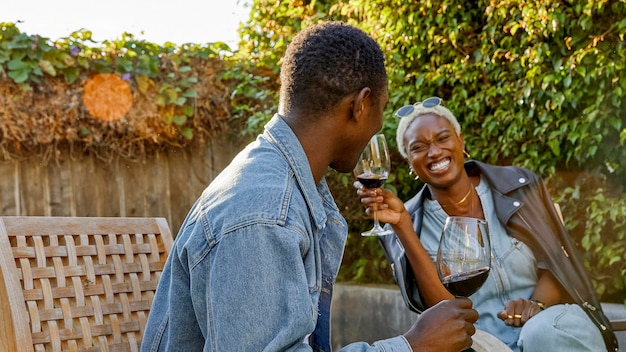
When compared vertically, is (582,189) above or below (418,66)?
below

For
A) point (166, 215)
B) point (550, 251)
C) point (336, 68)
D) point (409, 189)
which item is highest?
point (336, 68)

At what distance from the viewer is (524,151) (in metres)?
4.29

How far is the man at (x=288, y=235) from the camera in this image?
1.35m

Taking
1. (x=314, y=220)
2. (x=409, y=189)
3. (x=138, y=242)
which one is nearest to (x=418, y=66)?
(x=409, y=189)

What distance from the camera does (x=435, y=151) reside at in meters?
3.14

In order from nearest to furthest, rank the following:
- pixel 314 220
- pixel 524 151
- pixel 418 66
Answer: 1. pixel 314 220
2. pixel 524 151
3. pixel 418 66

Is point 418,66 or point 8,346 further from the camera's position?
point 418,66

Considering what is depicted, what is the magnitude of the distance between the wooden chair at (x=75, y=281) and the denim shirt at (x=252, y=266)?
26 cm

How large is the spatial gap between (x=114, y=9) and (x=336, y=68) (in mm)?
4125

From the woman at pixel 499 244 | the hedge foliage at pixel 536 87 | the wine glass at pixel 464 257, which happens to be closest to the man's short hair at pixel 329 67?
the wine glass at pixel 464 257

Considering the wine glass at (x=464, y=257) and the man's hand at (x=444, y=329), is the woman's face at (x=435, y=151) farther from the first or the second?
the man's hand at (x=444, y=329)

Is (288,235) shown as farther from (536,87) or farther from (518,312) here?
(536,87)

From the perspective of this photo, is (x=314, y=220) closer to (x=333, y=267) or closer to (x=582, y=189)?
(x=333, y=267)

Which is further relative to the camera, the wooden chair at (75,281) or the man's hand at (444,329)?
the wooden chair at (75,281)
